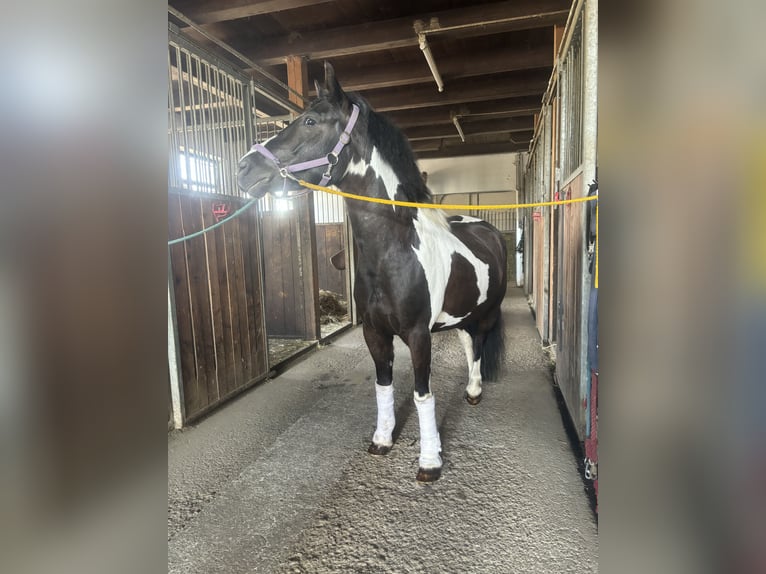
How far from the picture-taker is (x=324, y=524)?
140 centimetres

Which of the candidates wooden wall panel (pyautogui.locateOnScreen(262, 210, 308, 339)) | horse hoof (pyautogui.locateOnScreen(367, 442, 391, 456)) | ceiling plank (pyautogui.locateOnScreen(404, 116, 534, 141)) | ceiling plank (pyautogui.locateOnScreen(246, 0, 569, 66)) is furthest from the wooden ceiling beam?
horse hoof (pyautogui.locateOnScreen(367, 442, 391, 456))

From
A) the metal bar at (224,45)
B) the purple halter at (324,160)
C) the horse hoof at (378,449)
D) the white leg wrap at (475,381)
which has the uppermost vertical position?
the metal bar at (224,45)

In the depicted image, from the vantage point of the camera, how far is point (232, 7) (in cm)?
283

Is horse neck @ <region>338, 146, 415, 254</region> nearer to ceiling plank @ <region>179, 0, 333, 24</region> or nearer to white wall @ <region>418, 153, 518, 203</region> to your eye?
ceiling plank @ <region>179, 0, 333, 24</region>

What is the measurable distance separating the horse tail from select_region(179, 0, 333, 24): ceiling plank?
2.66 metres

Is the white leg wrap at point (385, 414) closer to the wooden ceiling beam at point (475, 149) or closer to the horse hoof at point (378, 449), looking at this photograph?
the horse hoof at point (378, 449)

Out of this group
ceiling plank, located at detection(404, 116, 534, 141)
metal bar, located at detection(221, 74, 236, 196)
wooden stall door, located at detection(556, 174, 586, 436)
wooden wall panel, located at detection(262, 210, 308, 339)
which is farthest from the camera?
ceiling plank, located at detection(404, 116, 534, 141)

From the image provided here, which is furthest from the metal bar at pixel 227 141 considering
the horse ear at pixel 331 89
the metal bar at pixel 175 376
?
the horse ear at pixel 331 89

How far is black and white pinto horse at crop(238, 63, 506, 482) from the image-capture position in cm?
162

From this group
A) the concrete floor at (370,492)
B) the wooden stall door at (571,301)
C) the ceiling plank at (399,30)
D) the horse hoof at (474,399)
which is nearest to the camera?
the concrete floor at (370,492)

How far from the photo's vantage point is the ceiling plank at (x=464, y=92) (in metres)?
4.59
